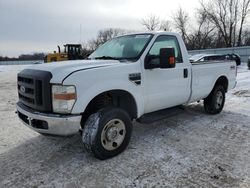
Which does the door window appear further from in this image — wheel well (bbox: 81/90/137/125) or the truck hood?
the truck hood

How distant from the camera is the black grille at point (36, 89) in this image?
3381 millimetres

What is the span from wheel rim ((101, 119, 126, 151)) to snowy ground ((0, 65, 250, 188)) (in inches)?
8.3

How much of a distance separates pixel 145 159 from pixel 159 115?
1199mm

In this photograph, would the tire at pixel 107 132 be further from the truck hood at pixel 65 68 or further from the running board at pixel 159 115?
the truck hood at pixel 65 68

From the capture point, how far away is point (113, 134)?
3.84 m

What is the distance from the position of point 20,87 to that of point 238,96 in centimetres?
743

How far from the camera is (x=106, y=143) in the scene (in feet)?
12.4

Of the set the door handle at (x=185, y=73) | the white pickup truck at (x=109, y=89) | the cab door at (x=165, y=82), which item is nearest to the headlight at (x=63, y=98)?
the white pickup truck at (x=109, y=89)

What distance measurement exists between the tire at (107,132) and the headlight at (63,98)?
0.45m

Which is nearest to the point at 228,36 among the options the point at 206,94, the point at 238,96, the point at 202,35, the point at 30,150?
the point at 202,35

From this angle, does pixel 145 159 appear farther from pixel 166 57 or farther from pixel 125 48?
pixel 125 48

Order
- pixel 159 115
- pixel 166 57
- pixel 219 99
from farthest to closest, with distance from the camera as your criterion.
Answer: pixel 219 99 → pixel 159 115 → pixel 166 57

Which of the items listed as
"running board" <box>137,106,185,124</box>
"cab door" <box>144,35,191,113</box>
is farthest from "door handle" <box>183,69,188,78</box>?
"running board" <box>137,106,185,124</box>

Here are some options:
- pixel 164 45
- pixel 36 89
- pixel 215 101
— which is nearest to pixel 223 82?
pixel 215 101
